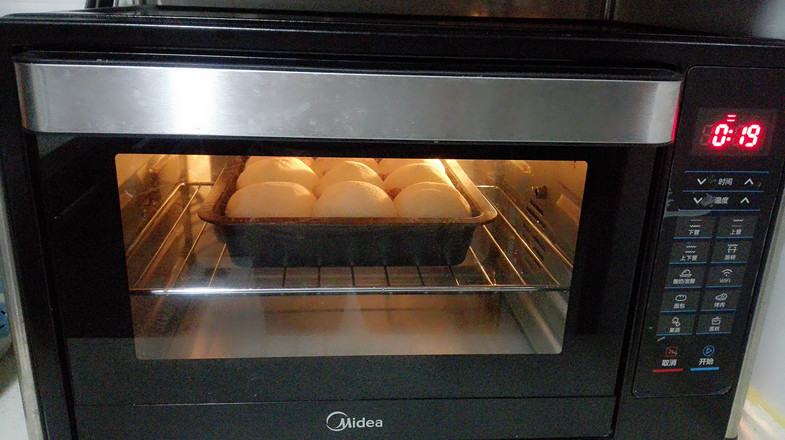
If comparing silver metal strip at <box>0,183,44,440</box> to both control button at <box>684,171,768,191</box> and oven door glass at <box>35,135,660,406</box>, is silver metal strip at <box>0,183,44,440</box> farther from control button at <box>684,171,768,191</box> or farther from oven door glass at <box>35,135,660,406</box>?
control button at <box>684,171,768,191</box>

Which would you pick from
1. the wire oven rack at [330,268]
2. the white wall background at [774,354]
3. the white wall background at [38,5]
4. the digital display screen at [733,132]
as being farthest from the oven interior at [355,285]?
the white wall background at [38,5]

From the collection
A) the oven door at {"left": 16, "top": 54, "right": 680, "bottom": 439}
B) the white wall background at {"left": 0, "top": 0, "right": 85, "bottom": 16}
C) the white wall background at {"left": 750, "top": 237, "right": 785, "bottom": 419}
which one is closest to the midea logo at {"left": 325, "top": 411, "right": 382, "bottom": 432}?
the oven door at {"left": 16, "top": 54, "right": 680, "bottom": 439}

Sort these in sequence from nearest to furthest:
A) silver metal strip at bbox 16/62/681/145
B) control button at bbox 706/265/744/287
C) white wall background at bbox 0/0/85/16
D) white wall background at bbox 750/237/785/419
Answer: silver metal strip at bbox 16/62/681/145
control button at bbox 706/265/744/287
white wall background at bbox 750/237/785/419
white wall background at bbox 0/0/85/16

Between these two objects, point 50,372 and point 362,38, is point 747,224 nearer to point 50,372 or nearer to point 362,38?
point 362,38

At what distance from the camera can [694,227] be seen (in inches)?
21.5

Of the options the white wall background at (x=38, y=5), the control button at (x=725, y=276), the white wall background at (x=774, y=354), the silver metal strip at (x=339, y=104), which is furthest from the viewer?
the white wall background at (x=38, y=5)

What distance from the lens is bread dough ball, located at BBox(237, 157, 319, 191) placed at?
571 mm

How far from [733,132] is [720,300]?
0.16 meters

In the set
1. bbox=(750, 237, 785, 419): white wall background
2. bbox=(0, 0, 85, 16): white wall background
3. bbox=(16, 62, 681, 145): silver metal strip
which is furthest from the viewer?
bbox=(0, 0, 85, 16): white wall background

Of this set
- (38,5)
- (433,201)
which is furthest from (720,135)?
(38,5)

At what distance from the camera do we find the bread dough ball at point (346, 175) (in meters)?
0.60

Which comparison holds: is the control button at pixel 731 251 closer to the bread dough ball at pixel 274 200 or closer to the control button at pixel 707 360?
the control button at pixel 707 360

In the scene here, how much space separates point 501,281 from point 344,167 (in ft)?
0.63

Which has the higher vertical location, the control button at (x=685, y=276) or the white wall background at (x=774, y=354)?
the control button at (x=685, y=276)
